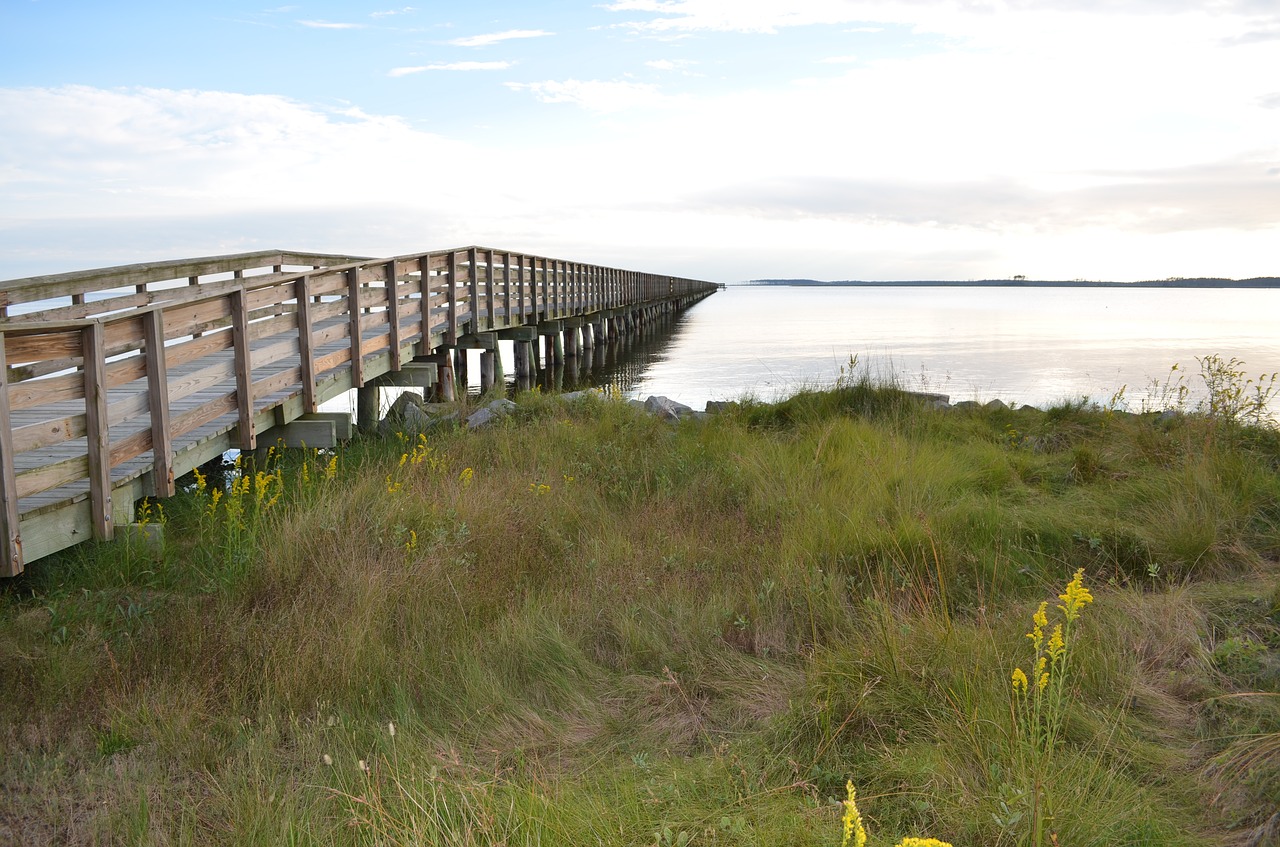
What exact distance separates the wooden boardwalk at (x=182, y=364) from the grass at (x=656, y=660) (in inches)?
21.0

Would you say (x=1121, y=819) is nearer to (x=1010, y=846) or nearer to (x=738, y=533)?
(x=1010, y=846)

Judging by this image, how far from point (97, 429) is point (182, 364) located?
4.45 metres

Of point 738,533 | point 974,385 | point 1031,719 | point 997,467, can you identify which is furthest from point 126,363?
point 974,385

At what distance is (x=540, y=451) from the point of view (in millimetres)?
8773

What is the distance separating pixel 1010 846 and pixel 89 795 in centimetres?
334

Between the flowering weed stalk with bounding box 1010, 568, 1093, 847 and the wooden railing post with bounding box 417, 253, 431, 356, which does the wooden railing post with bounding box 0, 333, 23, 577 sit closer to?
the flowering weed stalk with bounding box 1010, 568, 1093, 847

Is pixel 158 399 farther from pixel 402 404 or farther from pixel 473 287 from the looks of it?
pixel 473 287

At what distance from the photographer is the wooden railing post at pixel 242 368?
791cm

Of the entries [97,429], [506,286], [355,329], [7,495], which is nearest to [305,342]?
[355,329]

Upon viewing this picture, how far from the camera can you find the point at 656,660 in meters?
4.39

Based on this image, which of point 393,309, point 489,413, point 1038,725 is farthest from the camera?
point 393,309

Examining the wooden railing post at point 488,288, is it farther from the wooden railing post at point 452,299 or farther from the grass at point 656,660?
the grass at point 656,660

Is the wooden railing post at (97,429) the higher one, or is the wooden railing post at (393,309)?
the wooden railing post at (393,309)

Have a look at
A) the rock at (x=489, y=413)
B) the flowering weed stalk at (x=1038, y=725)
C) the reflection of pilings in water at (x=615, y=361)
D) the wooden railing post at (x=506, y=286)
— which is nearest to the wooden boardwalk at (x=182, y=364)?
the wooden railing post at (x=506, y=286)
